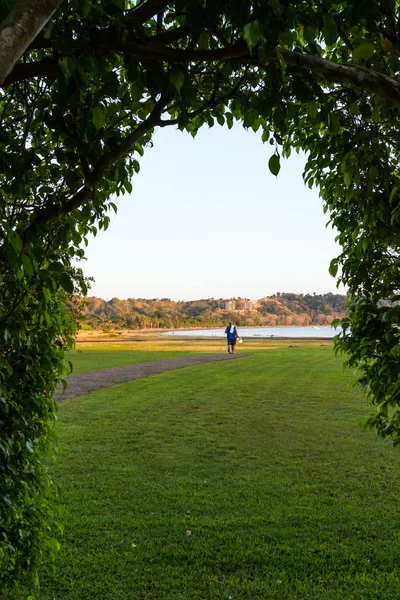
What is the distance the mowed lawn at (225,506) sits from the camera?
3.84 meters

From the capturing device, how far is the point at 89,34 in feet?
6.45

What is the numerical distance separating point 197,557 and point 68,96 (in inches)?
162

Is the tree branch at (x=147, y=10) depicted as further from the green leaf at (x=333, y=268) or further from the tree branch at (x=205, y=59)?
the green leaf at (x=333, y=268)

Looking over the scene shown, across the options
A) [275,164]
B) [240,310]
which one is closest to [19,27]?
[275,164]

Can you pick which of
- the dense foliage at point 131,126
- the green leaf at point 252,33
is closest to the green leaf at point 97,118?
the dense foliage at point 131,126

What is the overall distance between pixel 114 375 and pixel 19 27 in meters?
15.3

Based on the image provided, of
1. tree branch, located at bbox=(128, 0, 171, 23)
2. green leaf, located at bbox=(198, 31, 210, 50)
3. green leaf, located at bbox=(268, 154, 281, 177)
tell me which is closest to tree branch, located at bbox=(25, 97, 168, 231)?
tree branch, located at bbox=(128, 0, 171, 23)

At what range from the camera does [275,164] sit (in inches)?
86.6

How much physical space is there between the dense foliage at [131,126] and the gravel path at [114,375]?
8.21m

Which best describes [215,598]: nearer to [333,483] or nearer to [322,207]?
[333,483]

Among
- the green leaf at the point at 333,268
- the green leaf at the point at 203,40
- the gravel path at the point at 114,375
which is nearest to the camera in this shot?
the green leaf at the point at 203,40

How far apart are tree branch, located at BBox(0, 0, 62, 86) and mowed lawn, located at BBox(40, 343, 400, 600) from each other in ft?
12.9

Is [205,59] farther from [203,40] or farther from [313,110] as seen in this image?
[313,110]

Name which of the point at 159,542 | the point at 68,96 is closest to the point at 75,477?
the point at 159,542
